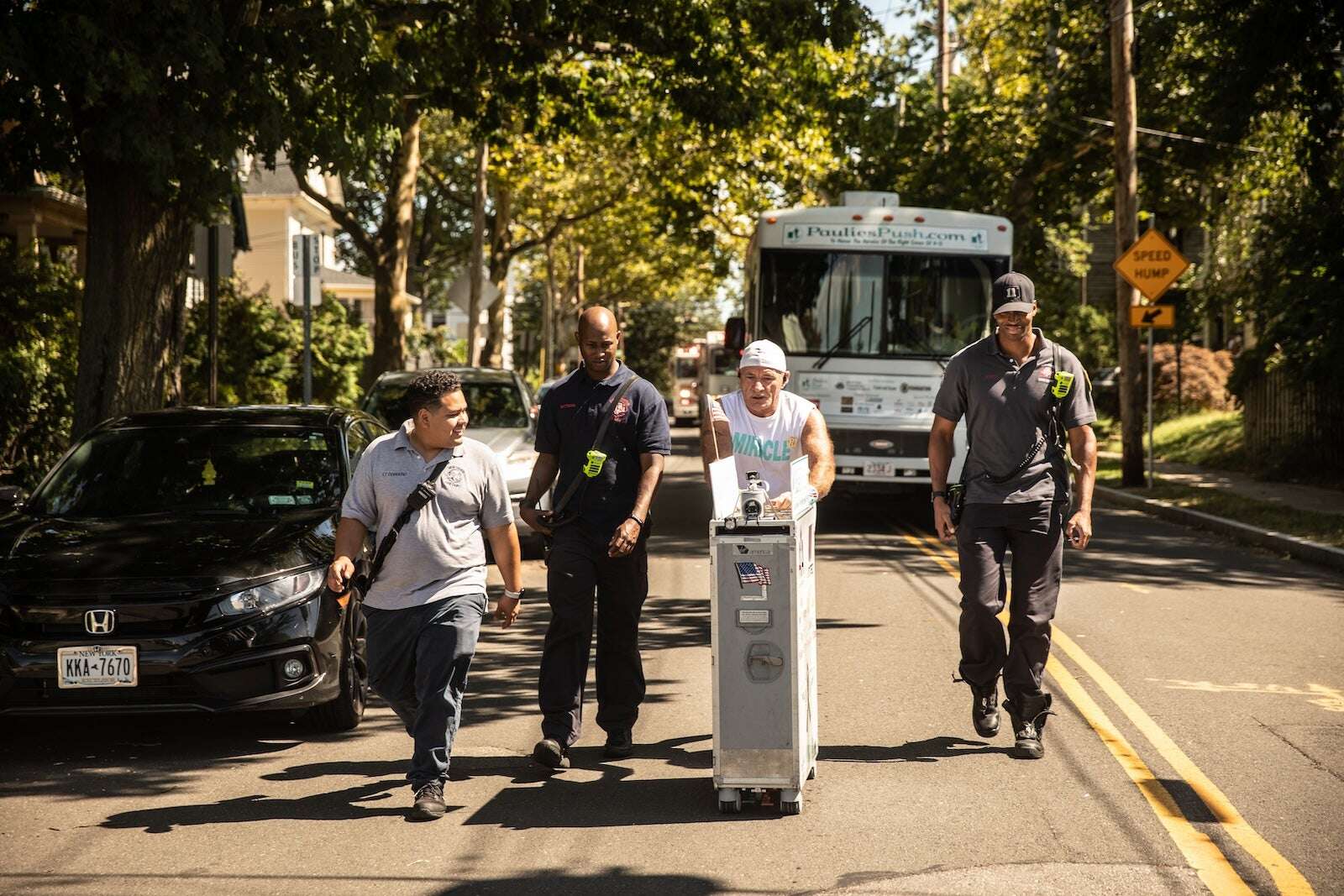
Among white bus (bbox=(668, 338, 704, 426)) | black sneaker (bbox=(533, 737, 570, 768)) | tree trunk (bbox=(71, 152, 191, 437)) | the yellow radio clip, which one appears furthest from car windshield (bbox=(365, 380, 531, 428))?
white bus (bbox=(668, 338, 704, 426))

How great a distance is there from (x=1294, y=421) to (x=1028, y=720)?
17734 mm

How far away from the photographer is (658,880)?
5.14 meters

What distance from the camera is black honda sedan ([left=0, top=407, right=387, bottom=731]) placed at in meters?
6.62

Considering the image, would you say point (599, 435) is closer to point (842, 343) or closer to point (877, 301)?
point (842, 343)

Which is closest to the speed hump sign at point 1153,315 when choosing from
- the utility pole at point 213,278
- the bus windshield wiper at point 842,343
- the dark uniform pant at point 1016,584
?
the bus windshield wiper at point 842,343

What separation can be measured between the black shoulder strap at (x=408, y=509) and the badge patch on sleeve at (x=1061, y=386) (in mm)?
2663

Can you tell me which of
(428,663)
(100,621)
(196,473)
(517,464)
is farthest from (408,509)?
(517,464)

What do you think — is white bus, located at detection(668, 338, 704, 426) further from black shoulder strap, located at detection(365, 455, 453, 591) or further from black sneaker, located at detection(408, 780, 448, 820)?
black sneaker, located at detection(408, 780, 448, 820)

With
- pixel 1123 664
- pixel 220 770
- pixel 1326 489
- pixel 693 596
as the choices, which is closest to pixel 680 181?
pixel 1326 489

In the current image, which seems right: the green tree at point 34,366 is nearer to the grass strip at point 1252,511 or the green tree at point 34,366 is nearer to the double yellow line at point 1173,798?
the double yellow line at point 1173,798

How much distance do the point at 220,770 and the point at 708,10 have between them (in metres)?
12.2

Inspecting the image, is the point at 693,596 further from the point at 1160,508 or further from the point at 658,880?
the point at 1160,508

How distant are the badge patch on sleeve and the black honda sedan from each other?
3.17 metres

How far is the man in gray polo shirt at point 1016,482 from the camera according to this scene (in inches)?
271
